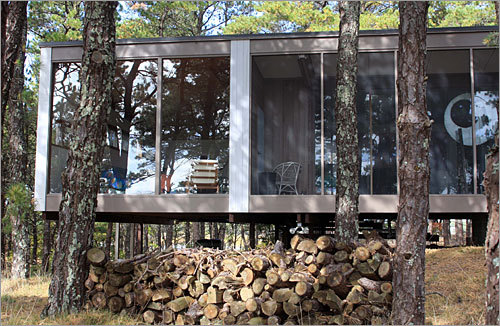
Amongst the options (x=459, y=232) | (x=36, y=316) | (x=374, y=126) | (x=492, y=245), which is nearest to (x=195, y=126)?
(x=374, y=126)

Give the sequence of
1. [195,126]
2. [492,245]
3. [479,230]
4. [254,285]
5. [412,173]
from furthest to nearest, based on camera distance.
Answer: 1. [479,230]
2. [195,126]
3. [254,285]
4. [412,173]
5. [492,245]

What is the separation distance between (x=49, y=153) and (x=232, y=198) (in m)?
3.55

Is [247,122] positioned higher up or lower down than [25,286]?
higher up

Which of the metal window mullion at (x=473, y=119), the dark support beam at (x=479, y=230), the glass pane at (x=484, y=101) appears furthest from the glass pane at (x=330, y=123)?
the dark support beam at (x=479, y=230)

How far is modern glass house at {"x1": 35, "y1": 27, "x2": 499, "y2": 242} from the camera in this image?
8.39 m

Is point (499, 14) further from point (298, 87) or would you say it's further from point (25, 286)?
point (25, 286)

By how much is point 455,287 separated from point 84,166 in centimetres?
419

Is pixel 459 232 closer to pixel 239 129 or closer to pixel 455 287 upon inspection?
pixel 239 129

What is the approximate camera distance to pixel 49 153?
8.92m

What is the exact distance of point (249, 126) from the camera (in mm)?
8516

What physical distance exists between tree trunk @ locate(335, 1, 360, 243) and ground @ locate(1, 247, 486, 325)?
1172 millimetres

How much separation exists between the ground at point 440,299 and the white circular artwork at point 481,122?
91.3 inches

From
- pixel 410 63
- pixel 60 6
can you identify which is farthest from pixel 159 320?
pixel 60 6

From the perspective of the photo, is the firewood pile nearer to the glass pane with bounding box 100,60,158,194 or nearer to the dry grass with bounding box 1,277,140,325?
the dry grass with bounding box 1,277,140,325
